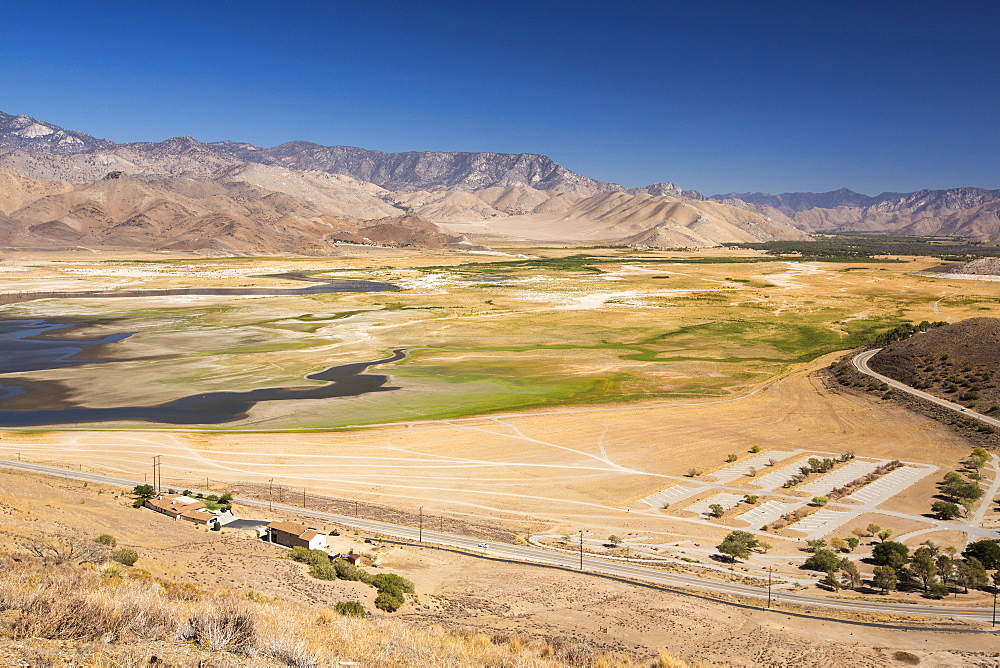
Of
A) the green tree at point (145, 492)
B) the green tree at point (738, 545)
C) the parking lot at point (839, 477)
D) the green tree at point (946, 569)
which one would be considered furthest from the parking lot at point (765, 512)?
the green tree at point (145, 492)

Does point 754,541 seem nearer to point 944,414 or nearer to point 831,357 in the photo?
point 944,414

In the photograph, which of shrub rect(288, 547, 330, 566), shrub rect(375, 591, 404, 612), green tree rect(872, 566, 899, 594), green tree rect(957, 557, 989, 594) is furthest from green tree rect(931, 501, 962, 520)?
shrub rect(288, 547, 330, 566)

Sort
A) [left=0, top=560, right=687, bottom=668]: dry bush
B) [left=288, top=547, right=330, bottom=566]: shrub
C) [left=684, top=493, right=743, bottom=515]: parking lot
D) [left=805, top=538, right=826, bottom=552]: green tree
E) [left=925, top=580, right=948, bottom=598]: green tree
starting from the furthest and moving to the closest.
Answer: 1. [left=684, top=493, right=743, bottom=515]: parking lot
2. [left=805, top=538, right=826, bottom=552]: green tree
3. [left=925, top=580, right=948, bottom=598]: green tree
4. [left=288, top=547, right=330, bottom=566]: shrub
5. [left=0, top=560, right=687, bottom=668]: dry bush

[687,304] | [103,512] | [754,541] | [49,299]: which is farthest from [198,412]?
[687,304]

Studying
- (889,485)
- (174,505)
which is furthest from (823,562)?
(174,505)

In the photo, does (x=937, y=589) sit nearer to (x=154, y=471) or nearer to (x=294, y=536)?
(x=294, y=536)

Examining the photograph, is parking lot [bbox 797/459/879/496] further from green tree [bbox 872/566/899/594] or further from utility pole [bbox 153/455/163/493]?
utility pole [bbox 153/455/163/493]
